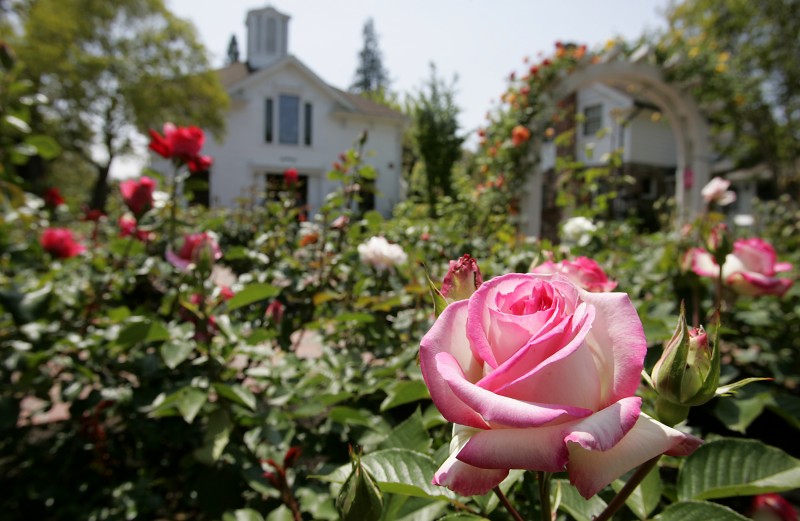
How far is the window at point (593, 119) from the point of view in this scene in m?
16.0

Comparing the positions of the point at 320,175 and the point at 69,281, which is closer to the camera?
the point at 69,281

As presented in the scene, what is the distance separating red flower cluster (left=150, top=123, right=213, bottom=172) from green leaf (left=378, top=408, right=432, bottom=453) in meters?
1.07

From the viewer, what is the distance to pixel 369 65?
1544 inches

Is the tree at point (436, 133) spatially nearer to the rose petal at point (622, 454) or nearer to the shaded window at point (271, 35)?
the shaded window at point (271, 35)

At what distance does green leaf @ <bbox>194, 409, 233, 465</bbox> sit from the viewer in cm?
89

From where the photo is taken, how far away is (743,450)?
0.53 meters

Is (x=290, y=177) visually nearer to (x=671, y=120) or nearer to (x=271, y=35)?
(x=671, y=120)

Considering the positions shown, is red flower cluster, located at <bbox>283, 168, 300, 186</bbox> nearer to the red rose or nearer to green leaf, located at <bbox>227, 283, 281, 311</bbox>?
the red rose

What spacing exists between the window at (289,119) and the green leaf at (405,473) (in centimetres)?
1722

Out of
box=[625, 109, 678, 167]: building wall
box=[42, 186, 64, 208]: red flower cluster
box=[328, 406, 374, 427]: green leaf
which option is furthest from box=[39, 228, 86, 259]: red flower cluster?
box=[625, 109, 678, 167]: building wall

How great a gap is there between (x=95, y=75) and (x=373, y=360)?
792 inches

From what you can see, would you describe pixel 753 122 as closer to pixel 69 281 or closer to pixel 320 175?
pixel 69 281

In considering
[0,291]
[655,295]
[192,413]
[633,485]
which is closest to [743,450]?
[633,485]

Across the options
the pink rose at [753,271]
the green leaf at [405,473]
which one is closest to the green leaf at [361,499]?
the green leaf at [405,473]
